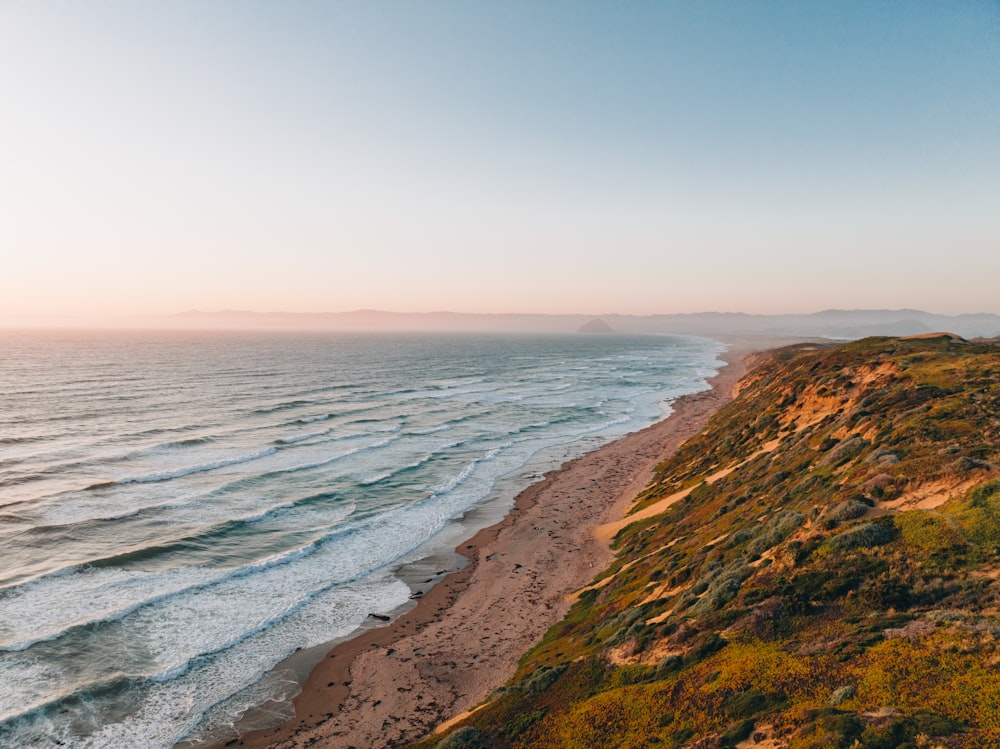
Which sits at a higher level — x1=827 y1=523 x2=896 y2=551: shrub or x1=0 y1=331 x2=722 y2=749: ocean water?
x1=827 y1=523 x2=896 y2=551: shrub

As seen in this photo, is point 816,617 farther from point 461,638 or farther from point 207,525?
point 207,525

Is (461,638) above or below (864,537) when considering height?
below

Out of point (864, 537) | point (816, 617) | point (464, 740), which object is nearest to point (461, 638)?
point (464, 740)

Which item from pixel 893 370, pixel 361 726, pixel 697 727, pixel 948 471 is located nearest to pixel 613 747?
pixel 697 727

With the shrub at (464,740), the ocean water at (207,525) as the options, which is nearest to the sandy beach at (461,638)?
the ocean water at (207,525)

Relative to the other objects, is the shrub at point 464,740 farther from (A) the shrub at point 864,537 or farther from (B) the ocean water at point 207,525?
(A) the shrub at point 864,537

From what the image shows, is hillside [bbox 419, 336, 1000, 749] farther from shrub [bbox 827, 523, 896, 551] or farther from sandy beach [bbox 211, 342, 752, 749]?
sandy beach [bbox 211, 342, 752, 749]

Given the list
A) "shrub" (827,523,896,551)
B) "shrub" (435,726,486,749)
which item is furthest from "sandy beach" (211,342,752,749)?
"shrub" (827,523,896,551)

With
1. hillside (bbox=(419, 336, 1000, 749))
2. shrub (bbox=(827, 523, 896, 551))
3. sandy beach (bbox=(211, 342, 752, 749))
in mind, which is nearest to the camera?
hillside (bbox=(419, 336, 1000, 749))
